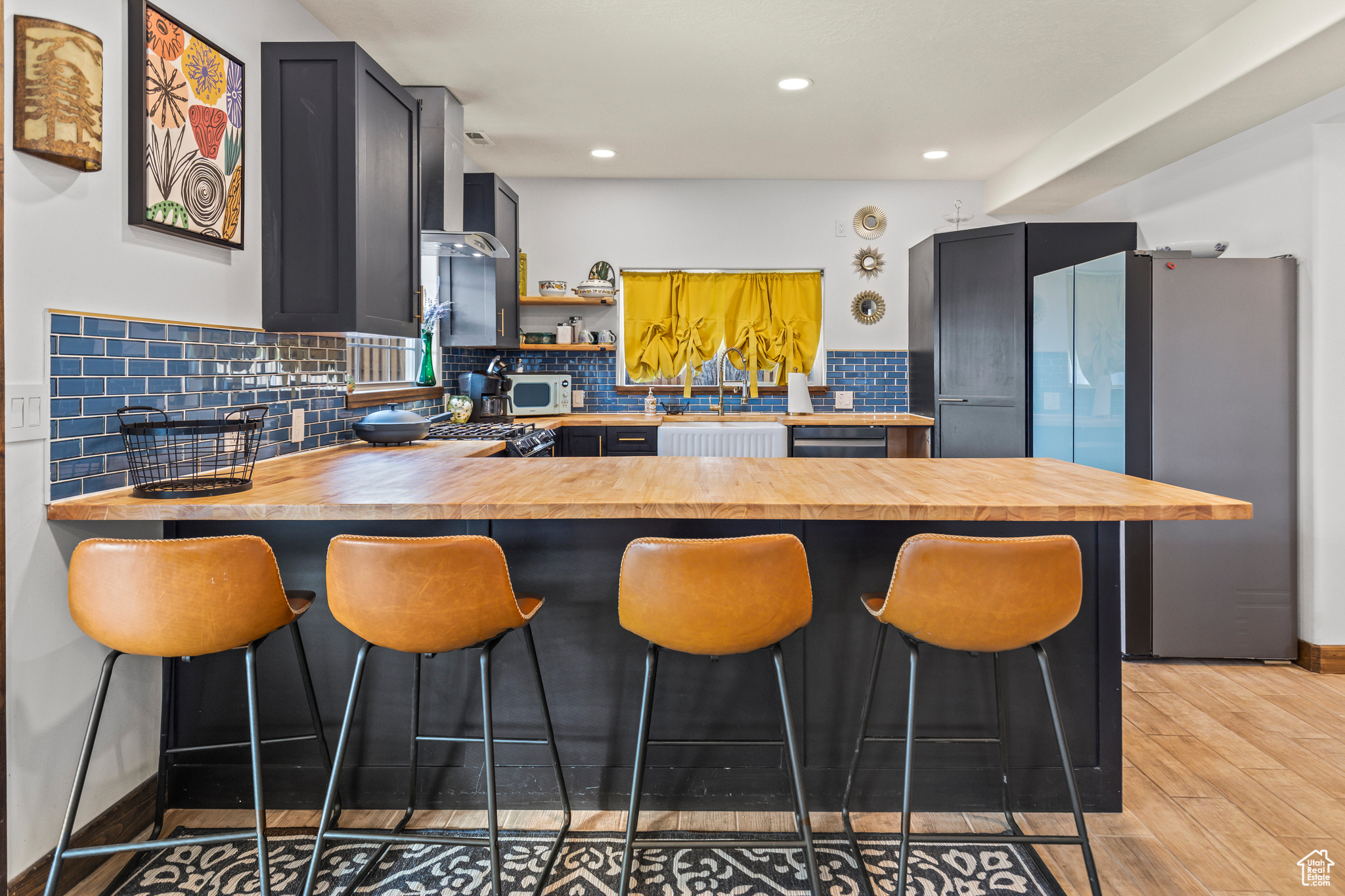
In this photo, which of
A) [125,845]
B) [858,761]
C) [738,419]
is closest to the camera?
[125,845]

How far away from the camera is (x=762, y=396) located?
17.7ft

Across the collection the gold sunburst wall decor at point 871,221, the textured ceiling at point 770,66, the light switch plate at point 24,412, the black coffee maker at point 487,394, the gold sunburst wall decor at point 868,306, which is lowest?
the light switch plate at point 24,412

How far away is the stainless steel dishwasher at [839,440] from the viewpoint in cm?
477

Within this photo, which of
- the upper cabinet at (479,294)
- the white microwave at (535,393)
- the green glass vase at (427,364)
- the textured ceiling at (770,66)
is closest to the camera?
the textured ceiling at (770,66)

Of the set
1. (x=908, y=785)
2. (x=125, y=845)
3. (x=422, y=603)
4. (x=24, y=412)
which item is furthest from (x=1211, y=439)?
(x=24, y=412)

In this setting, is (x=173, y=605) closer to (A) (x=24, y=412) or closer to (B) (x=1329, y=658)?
A: (A) (x=24, y=412)

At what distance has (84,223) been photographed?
6.05 feet

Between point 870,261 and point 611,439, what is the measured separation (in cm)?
226

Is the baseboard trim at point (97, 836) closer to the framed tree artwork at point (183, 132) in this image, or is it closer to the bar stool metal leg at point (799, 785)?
the framed tree artwork at point (183, 132)

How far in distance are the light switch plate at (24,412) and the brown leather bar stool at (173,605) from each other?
0.30 meters

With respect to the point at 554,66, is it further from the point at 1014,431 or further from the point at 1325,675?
the point at 1325,675

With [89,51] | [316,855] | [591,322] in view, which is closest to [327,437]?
[89,51]

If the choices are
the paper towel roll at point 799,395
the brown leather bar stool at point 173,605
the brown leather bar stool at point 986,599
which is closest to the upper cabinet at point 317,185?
the brown leather bar stool at point 173,605

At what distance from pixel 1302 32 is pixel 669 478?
8.69 ft
